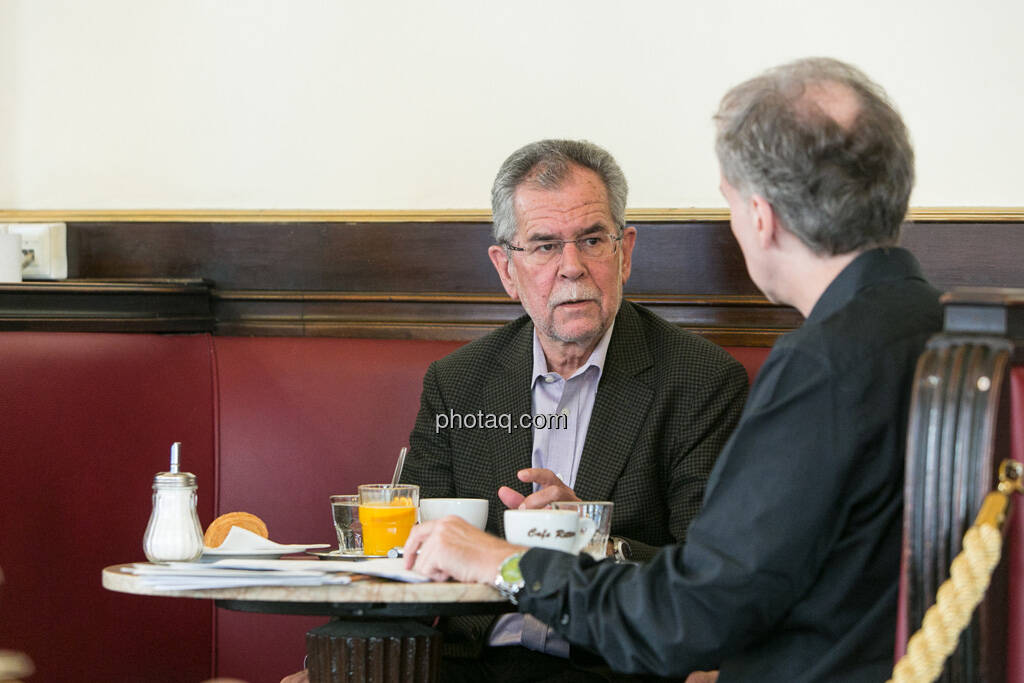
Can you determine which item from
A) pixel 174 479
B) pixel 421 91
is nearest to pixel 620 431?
pixel 174 479

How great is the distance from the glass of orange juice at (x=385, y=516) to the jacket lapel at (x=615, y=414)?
0.50 m

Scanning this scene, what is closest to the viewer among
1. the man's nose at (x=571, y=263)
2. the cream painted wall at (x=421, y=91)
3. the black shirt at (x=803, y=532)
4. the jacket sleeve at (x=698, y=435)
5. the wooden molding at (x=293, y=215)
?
the black shirt at (x=803, y=532)

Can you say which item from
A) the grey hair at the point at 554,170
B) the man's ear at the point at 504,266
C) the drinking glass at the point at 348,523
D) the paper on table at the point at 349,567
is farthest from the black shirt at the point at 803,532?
the man's ear at the point at 504,266

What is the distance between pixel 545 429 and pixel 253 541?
27.1 inches

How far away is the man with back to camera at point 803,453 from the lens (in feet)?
3.76

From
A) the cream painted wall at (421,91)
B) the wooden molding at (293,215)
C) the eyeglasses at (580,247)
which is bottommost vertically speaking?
the eyeglasses at (580,247)

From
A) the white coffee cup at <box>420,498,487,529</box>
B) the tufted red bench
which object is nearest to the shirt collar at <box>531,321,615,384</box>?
the tufted red bench

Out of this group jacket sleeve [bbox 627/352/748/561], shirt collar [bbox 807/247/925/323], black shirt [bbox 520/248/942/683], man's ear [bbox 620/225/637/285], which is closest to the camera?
black shirt [bbox 520/248/942/683]

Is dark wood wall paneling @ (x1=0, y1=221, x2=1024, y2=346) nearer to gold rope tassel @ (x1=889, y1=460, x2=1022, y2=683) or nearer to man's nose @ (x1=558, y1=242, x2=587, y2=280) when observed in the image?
man's nose @ (x1=558, y1=242, x2=587, y2=280)

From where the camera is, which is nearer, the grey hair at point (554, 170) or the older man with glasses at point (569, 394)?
the older man with glasses at point (569, 394)

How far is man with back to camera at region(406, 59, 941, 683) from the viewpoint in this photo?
114cm

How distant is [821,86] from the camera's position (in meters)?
1.24

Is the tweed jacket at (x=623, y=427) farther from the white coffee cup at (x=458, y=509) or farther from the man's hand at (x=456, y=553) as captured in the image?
the man's hand at (x=456, y=553)

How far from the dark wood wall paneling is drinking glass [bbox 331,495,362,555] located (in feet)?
3.07
